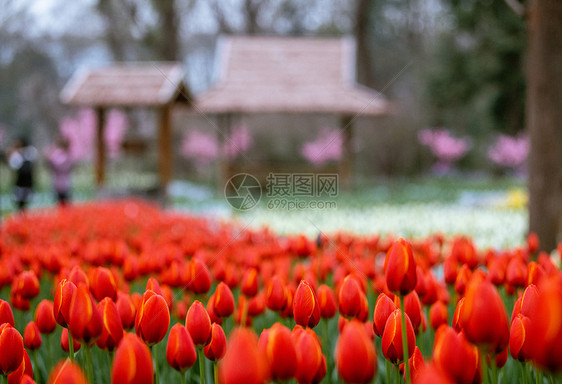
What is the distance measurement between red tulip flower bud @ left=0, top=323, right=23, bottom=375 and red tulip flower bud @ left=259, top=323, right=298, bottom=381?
0.48m

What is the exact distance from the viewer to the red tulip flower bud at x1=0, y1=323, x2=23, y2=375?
3.48 ft

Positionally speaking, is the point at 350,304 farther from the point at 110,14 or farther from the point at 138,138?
the point at 110,14

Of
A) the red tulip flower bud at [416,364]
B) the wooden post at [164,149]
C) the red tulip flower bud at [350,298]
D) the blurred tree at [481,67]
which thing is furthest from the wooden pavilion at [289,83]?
the red tulip flower bud at [416,364]

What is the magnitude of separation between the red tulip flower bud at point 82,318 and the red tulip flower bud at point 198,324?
6.8 inches

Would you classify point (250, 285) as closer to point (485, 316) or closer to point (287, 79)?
point (485, 316)

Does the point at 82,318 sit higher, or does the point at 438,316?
the point at 82,318

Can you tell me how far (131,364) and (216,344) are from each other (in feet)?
1.21

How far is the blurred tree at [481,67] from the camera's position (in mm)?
18219

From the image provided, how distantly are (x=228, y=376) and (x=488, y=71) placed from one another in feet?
70.6

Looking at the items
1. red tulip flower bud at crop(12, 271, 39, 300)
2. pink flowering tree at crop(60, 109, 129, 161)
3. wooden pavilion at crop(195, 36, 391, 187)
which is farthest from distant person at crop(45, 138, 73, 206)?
pink flowering tree at crop(60, 109, 129, 161)

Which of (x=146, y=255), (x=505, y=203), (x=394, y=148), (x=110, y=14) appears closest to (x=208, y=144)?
(x=110, y=14)

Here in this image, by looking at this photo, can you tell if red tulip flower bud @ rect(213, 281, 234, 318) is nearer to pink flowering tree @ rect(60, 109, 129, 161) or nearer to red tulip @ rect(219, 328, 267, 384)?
red tulip @ rect(219, 328, 267, 384)

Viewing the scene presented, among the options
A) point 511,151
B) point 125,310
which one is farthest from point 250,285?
point 511,151

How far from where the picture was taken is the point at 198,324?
1.12 meters
